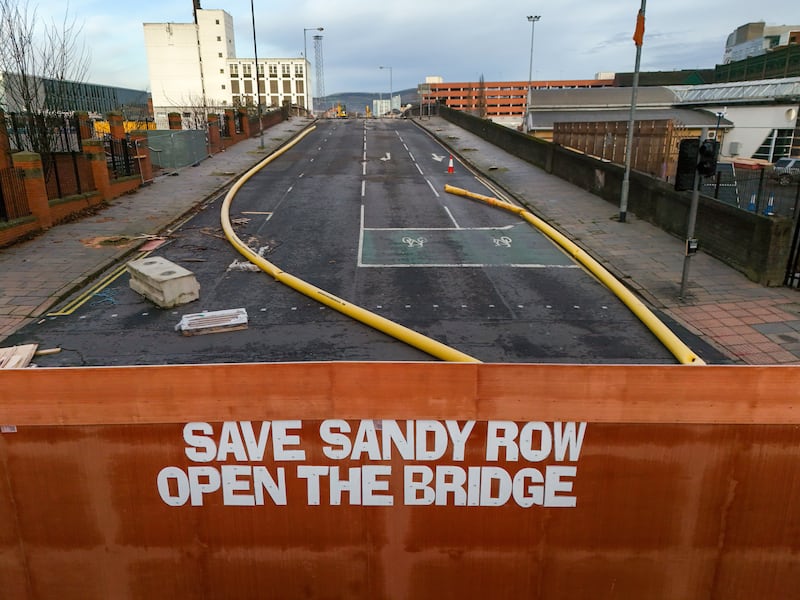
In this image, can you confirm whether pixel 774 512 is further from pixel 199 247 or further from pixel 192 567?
pixel 199 247

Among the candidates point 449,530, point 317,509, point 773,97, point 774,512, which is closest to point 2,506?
point 317,509

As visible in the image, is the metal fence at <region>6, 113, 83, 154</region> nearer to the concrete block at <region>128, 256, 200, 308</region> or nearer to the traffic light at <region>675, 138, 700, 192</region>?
the concrete block at <region>128, 256, 200, 308</region>

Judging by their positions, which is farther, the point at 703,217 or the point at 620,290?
the point at 703,217

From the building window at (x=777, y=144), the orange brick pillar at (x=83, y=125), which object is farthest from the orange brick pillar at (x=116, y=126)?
the building window at (x=777, y=144)

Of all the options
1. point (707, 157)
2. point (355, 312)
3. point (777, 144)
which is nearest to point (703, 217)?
point (707, 157)

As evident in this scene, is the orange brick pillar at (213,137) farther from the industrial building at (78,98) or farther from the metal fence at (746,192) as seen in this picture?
the metal fence at (746,192)

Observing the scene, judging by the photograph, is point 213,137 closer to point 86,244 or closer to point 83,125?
point 83,125
